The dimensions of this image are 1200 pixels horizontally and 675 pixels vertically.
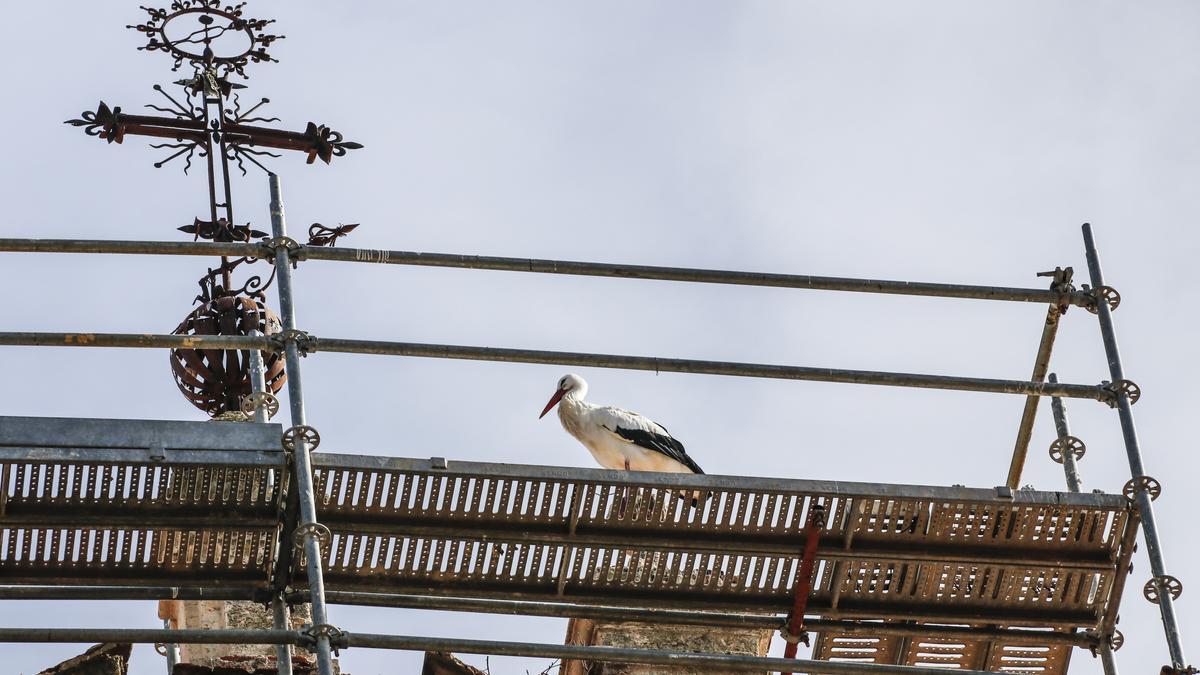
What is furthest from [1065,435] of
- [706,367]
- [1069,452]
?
[706,367]

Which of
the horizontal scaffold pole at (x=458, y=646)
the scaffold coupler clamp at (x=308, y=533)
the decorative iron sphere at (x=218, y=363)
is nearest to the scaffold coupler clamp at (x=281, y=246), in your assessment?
the scaffold coupler clamp at (x=308, y=533)

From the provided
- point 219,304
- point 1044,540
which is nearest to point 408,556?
point 1044,540

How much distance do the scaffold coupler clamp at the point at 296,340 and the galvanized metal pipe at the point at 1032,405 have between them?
9.73 ft

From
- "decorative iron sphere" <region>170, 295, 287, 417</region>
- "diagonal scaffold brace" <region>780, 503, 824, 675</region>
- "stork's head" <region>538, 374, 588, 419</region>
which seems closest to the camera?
"diagonal scaffold brace" <region>780, 503, 824, 675</region>

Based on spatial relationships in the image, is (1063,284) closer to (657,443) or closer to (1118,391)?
(1118,391)

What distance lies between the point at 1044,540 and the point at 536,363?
2.06 m

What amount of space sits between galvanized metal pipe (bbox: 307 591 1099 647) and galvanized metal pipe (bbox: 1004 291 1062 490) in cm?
76

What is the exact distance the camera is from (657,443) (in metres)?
13.6

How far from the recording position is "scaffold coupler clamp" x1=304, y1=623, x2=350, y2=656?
811cm

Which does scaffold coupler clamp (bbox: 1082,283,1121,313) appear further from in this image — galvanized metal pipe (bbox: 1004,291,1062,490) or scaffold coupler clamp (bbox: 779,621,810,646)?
scaffold coupler clamp (bbox: 779,621,810,646)

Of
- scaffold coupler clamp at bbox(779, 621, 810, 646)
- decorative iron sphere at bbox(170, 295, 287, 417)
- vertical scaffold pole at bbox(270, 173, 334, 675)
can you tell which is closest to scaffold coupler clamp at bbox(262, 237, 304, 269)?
vertical scaffold pole at bbox(270, 173, 334, 675)

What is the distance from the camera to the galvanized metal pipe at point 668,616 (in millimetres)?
9000

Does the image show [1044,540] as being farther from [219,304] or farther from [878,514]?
[219,304]

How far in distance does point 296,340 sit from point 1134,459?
3.19 m
